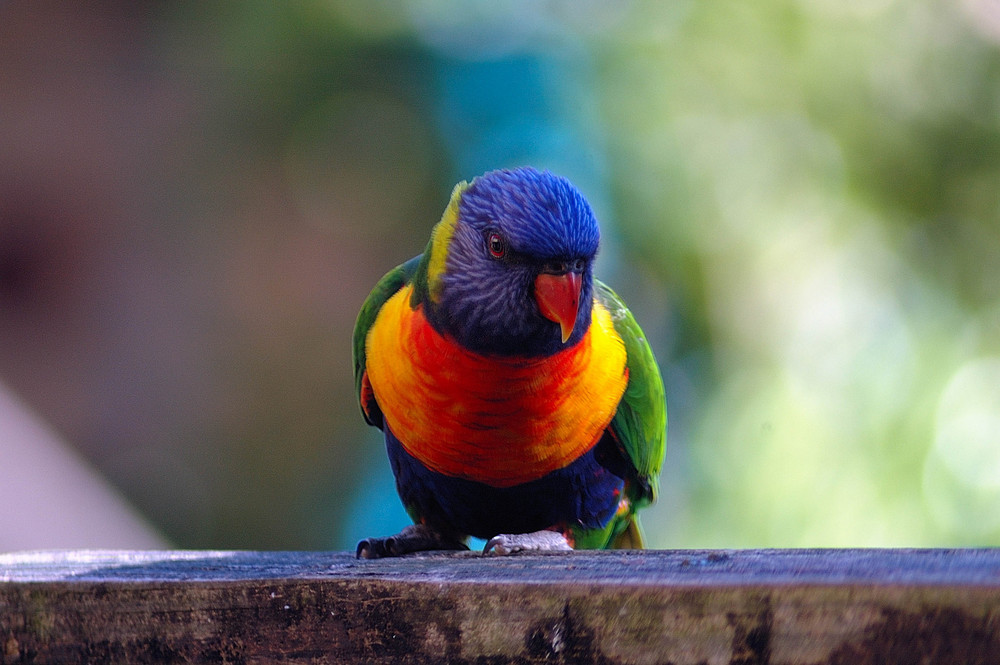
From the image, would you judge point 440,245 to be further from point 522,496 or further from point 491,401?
point 522,496

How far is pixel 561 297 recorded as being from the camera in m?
1.74

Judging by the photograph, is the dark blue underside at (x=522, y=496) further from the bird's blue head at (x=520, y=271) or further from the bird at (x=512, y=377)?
the bird's blue head at (x=520, y=271)

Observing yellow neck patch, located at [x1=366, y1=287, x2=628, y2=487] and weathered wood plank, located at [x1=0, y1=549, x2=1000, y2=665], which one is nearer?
weathered wood plank, located at [x1=0, y1=549, x2=1000, y2=665]

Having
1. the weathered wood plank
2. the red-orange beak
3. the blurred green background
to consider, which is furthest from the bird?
the blurred green background

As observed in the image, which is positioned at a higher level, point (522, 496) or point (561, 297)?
point (561, 297)

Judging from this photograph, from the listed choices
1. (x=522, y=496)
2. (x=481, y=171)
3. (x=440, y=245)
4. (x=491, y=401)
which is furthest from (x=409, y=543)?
(x=481, y=171)

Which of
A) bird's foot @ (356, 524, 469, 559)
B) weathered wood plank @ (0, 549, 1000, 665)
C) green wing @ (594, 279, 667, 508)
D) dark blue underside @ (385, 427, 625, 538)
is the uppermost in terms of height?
weathered wood plank @ (0, 549, 1000, 665)

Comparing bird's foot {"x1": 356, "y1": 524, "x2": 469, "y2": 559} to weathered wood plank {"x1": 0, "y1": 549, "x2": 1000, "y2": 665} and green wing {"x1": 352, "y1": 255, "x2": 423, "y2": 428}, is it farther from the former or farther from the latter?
weathered wood plank {"x1": 0, "y1": 549, "x2": 1000, "y2": 665}

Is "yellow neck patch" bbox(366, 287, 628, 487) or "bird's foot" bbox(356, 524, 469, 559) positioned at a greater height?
"yellow neck patch" bbox(366, 287, 628, 487)

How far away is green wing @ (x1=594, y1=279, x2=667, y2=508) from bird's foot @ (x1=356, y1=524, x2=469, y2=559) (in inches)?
20.4

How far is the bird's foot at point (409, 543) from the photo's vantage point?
197cm

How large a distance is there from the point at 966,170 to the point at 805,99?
827 millimetres

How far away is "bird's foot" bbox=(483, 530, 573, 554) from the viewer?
172 centimetres

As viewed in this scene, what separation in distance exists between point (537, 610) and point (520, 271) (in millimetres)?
964
